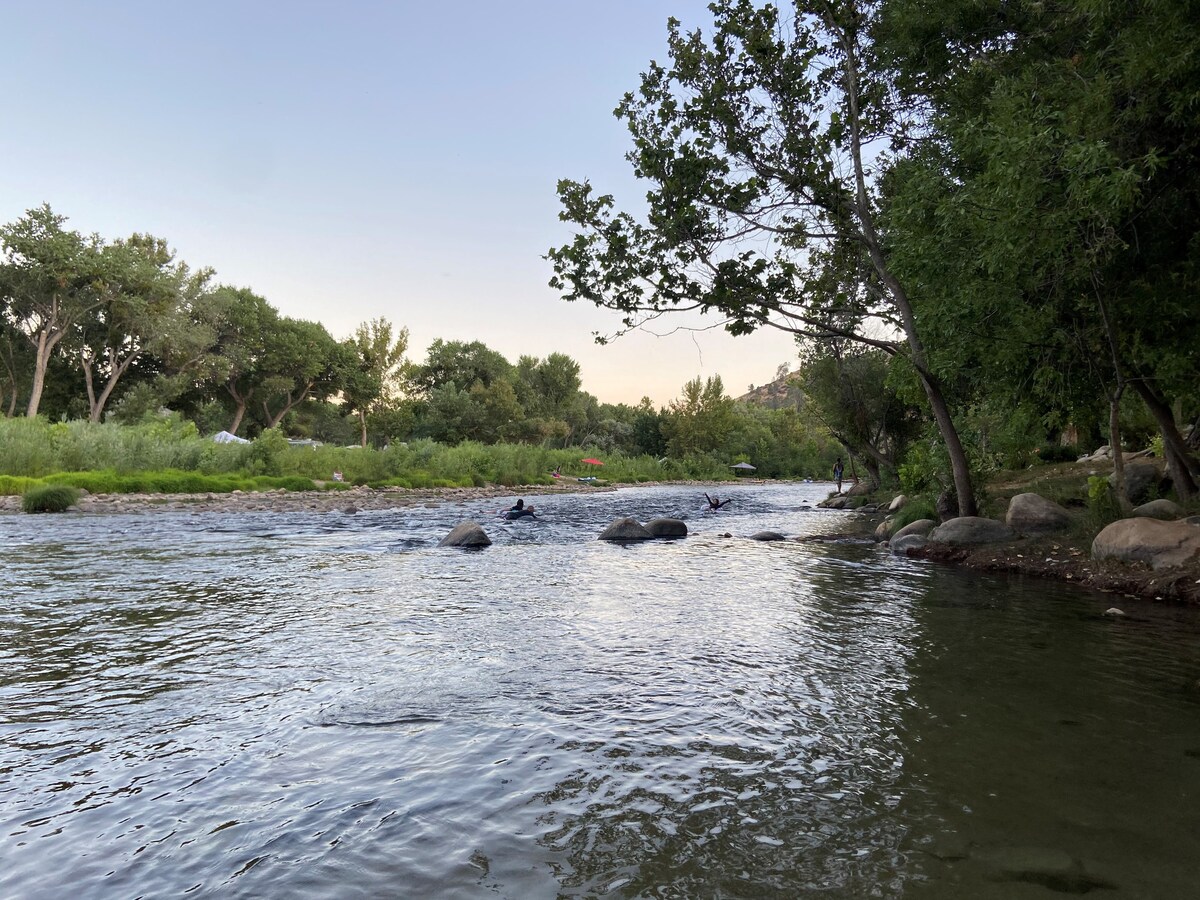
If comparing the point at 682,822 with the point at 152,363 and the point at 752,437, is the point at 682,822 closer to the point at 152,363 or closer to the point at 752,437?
the point at 152,363

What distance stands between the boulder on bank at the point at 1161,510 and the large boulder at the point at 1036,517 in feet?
4.27

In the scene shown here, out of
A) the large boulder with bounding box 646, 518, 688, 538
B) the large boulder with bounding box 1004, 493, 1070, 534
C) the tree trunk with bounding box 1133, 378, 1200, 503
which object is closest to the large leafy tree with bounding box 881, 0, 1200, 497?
the tree trunk with bounding box 1133, 378, 1200, 503

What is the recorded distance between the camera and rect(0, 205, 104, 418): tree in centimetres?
4053

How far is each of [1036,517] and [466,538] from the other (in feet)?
43.4

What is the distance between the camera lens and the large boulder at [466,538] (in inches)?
718

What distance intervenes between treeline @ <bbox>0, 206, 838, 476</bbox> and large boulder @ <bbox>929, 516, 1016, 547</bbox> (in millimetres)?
24826

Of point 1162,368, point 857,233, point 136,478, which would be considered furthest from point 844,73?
point 136,478

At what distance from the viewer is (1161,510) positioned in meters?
13.9

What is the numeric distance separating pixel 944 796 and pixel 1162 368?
1069 centimetres

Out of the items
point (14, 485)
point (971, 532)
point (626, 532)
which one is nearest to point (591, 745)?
point (971, 532)

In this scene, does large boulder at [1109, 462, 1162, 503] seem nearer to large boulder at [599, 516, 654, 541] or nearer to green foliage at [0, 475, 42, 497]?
large boulder at [599, 516, 654, 541]

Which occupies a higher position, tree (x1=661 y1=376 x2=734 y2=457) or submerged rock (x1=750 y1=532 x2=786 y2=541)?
tree (x1=661 y1=376 x2=734 y2=457)

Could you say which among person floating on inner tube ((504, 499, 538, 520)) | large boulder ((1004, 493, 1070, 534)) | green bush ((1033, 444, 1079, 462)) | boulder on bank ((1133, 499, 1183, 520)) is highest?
green bush ((1033, 444, 1079, 462))

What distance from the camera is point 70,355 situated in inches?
1909
